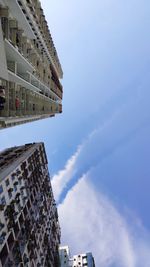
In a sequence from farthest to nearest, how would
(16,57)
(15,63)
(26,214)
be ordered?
(26,214) < (15,63) < (16,57)

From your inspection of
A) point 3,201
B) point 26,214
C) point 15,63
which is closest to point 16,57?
point 15,63

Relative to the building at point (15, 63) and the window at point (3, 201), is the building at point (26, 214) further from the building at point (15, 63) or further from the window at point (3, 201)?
the building at point (15, 63)

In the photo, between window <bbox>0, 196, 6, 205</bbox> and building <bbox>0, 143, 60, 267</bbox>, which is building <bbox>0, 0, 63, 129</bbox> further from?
window <bbox>0, 196, 6, 205</bbox>

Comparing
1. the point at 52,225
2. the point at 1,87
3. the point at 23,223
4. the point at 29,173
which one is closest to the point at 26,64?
the point at 1,87

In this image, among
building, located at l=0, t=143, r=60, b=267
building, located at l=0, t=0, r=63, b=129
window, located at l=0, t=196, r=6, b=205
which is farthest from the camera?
building, located at l=0, t=143, r=60, b=267

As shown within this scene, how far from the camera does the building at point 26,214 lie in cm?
4434

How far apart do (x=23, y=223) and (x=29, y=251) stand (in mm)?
6200

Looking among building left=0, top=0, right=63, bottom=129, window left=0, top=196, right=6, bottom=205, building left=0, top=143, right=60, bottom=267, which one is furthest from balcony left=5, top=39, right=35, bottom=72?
window left=0, top=196, right=6, bottom=205

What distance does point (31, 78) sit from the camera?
5394cm

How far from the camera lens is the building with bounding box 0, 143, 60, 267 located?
4434 cm

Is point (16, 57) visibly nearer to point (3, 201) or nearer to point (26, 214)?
point (3, 201)

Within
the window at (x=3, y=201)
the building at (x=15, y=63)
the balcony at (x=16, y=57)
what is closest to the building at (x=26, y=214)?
the window at (x=3, y=201)

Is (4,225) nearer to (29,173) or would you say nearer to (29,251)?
(29,251)

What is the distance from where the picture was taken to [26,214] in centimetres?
5466
